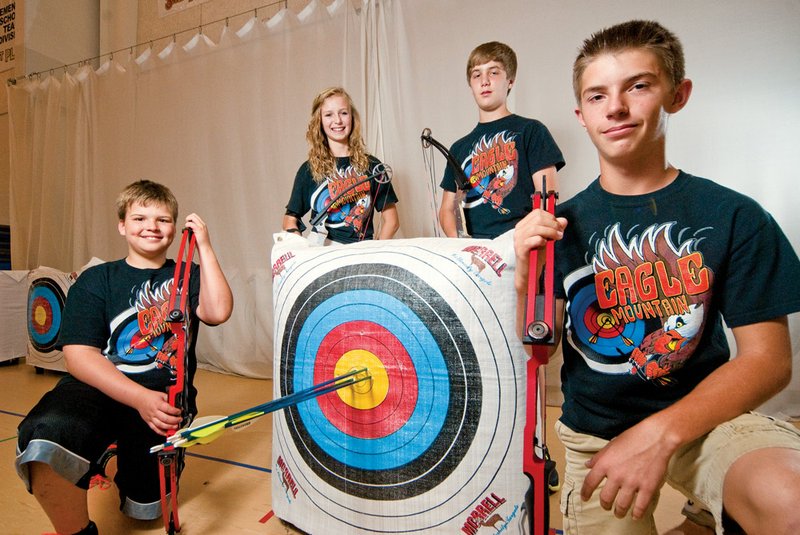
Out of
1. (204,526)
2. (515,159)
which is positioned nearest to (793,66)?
(515,159)

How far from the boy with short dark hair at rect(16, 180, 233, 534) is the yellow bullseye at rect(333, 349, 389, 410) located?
323 mm

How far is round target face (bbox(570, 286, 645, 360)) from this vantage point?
672 millimetres

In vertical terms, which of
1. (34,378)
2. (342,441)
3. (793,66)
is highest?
(793,66)

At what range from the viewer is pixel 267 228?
2.40 metres

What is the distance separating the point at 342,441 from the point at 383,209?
833 mm

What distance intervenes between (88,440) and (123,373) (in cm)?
16

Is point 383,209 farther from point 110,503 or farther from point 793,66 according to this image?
point 793,66

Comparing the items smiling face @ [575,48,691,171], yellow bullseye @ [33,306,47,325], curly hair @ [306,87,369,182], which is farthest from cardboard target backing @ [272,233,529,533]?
yellow bullseye @ [33,306,47,325]

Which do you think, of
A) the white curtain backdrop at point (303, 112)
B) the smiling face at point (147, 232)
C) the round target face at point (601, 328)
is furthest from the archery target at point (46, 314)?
the round target face at point (601, 328)

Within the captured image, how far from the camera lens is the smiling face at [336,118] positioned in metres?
1.47

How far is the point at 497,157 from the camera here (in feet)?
4.09

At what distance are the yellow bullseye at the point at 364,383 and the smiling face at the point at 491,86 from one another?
0.84 metres

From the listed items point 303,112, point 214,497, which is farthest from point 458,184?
point 303,112

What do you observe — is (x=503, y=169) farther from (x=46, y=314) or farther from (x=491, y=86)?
(x=46, y=314)
